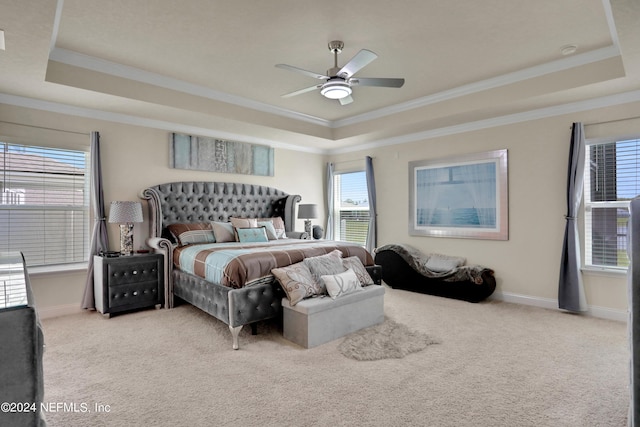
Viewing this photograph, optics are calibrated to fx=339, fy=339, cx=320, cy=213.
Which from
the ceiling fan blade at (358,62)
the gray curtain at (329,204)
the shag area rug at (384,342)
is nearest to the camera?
the ceiling fan blade at (358,62)

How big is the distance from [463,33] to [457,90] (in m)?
1.50

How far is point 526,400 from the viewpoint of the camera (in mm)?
2244

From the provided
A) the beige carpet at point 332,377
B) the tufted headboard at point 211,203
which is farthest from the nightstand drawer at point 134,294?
the tufted headboard at point 211,203

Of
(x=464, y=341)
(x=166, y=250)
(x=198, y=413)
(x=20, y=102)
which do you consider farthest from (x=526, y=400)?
(x=20, y=102)

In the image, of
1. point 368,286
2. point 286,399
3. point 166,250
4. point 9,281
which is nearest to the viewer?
point 9,281

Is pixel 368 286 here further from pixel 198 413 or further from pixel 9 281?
pixel 9 281

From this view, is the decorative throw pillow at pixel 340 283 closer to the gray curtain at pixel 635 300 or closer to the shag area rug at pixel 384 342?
the shag area rug at pixel 384 342

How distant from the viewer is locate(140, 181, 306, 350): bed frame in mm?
3213

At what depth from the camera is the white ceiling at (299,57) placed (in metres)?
2.71

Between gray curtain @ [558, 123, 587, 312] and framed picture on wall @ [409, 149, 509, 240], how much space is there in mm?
747

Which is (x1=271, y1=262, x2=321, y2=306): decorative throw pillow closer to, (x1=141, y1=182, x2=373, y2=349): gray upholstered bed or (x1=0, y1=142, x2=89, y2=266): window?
(x1=141, y1=182, x2=373, y2=349): gray upholstered bed

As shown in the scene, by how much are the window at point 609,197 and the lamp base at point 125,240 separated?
563cm

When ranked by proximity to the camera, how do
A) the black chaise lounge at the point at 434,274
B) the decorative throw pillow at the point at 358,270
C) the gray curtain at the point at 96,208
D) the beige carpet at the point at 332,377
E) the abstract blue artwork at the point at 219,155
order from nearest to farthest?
the beige carpet at the point at 332,377, the decorative throw pillow at the point at 358,270, the gray curtain at the point at 96,208, the black chaise lounge at the point at 434,274, the abstract blue artwork at the point at 219,155

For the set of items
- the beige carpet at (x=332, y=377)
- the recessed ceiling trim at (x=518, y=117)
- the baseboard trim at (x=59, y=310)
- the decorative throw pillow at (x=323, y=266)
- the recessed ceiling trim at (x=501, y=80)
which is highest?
the recessed ceiling trim at (x=501, y=80)
